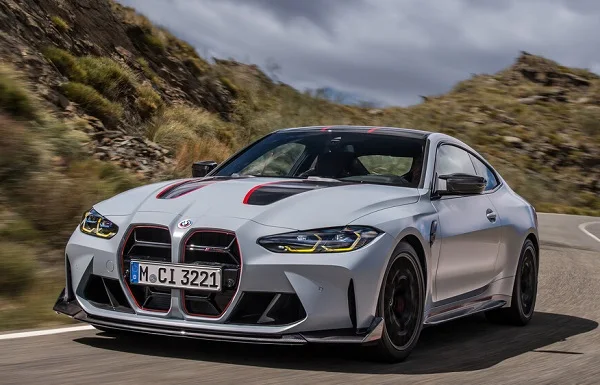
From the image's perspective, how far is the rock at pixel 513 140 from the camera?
52444 millimetres

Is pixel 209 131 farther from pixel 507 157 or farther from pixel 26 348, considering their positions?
pixel 507 157

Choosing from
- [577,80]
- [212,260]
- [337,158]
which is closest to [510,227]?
[337,158]

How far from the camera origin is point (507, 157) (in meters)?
49.9

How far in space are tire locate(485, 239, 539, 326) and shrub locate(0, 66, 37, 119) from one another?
6.66m

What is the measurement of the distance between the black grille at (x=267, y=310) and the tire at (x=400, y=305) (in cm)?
49

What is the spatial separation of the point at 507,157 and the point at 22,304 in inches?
1734

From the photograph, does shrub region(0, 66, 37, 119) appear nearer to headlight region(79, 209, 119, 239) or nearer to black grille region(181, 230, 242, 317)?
headlight region(79, 209, 119, 239)

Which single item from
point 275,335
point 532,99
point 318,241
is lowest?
point 275,335

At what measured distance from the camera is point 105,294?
19.2 feet

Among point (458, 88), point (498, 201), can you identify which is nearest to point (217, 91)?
point (498, 201)

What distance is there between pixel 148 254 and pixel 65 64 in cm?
1495

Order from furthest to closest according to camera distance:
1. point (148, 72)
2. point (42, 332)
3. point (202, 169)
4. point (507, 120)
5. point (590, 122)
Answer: point (590, 122) → point (507, 120) → point (148, 72) → point (202, 169) → point (42, 332)

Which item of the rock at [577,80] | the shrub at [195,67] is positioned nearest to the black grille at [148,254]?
the shrub at [195,67]

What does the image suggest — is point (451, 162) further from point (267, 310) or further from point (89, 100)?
point (89, 100)
